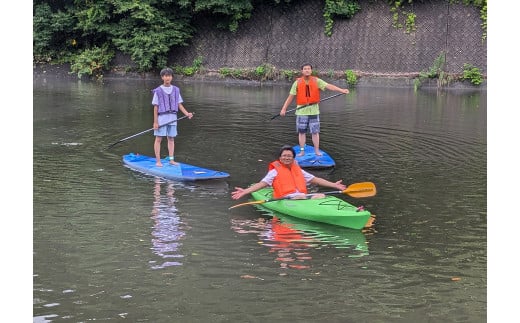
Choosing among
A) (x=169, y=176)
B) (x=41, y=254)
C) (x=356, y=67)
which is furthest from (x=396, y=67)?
(x=41, y=254)

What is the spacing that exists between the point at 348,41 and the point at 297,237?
20.8 m

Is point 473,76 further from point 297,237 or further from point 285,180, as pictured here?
point 297,237

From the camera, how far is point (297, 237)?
8.39 metres

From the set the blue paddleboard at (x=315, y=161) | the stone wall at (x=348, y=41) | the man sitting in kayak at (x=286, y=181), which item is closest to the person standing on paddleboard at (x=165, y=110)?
the blue paddleboard at (x=315, y=161)

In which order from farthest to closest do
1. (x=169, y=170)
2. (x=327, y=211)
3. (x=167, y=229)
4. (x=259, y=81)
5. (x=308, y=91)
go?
1. (x=259, y=81)
2. (x=308, y=91)
3. (x=169, y=170)
4. (x=327, y=211)
5. (x=167, y=229)

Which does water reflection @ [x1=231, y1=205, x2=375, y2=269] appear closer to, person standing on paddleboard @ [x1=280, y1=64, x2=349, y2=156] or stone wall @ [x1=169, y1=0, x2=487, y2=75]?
person standing on paddleboard @ [x1=280, y1=64, x2=349, y2=156]

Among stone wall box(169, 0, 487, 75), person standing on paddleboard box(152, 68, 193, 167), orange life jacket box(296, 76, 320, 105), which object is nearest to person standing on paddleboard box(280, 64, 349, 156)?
orange life jacket box(296, 76, 320, 105)

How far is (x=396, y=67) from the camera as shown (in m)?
27.5

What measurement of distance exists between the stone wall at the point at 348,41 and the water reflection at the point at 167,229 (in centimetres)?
1821

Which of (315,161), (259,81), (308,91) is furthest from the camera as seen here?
(259,81)

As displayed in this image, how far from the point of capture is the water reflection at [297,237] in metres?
7.69

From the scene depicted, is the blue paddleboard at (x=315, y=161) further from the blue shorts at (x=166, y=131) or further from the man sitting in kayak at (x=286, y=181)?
the man sitting in kayak at (x=286, y=181)

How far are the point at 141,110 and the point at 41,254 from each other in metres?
12.2

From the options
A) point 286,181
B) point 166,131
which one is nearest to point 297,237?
point 286,181
